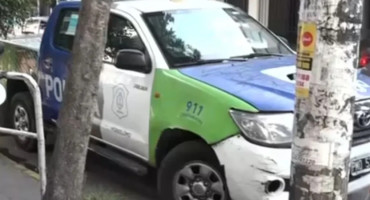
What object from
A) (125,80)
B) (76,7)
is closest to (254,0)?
(76,7)

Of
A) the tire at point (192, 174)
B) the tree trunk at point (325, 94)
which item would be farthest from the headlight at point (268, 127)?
the tree trunk at point (325, 94)

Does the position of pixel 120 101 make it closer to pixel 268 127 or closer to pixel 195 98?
pixel 195 98

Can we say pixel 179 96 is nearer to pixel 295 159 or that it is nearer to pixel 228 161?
pixel 228 161

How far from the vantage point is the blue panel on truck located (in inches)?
253

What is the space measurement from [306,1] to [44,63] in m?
4.54

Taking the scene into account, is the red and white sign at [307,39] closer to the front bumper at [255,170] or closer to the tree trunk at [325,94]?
the tree trunk at [325,94]

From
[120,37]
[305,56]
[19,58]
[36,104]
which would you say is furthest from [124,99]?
[19,58]

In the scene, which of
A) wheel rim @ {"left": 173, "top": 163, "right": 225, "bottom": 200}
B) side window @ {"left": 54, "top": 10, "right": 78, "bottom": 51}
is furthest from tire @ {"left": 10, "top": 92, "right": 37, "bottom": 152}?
wheel rim @ {"left": 173, "top": 163, "right": 225, "bottom": 200}

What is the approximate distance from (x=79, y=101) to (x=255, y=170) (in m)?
1.34

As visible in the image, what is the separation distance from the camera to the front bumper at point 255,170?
430cm

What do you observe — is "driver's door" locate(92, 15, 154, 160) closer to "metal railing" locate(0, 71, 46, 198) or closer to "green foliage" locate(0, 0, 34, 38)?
"metal railing" locate(0, 71, 46, 198)

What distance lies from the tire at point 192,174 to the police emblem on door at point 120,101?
0.71 metres

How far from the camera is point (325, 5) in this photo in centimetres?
250

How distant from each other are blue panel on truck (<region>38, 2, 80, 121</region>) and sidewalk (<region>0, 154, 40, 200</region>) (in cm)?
63
